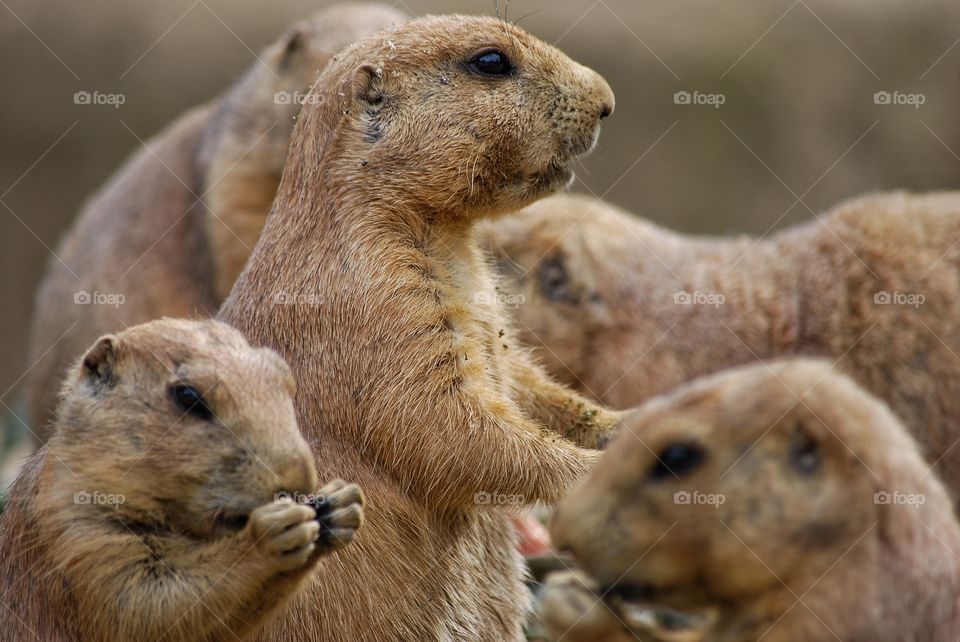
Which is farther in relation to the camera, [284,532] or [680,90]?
[680,90]

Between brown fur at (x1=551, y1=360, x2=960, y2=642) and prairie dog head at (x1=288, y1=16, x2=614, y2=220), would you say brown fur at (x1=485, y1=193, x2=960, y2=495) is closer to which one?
prairie dog head at (x1=288, y1=16, x2=614, y2=220)

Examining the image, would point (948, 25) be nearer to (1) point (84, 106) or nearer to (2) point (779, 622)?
(1) point (84, 106)

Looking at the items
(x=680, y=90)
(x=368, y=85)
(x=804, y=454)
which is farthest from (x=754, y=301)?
(x=680, y=90)

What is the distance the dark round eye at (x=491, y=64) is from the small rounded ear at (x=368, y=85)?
437 mm

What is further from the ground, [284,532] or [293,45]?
[293,45]

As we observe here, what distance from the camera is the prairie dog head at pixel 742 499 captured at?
388 centimetres

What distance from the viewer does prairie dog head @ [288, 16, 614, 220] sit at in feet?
18.0

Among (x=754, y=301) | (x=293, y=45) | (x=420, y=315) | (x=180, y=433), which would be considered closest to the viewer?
(x=180, y=433)

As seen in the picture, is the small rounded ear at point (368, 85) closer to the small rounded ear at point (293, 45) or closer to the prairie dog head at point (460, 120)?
the prairie dog head at point (460, 120)

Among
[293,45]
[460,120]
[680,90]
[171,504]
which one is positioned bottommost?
[171,504]

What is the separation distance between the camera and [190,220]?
32.4 feet

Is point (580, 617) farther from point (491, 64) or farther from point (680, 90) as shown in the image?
point (680, 90)

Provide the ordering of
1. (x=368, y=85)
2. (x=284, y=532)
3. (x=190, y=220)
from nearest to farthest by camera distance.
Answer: (x=284, y=532), (x=368, y=85), (x=190, y=220)

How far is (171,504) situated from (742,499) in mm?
2077
